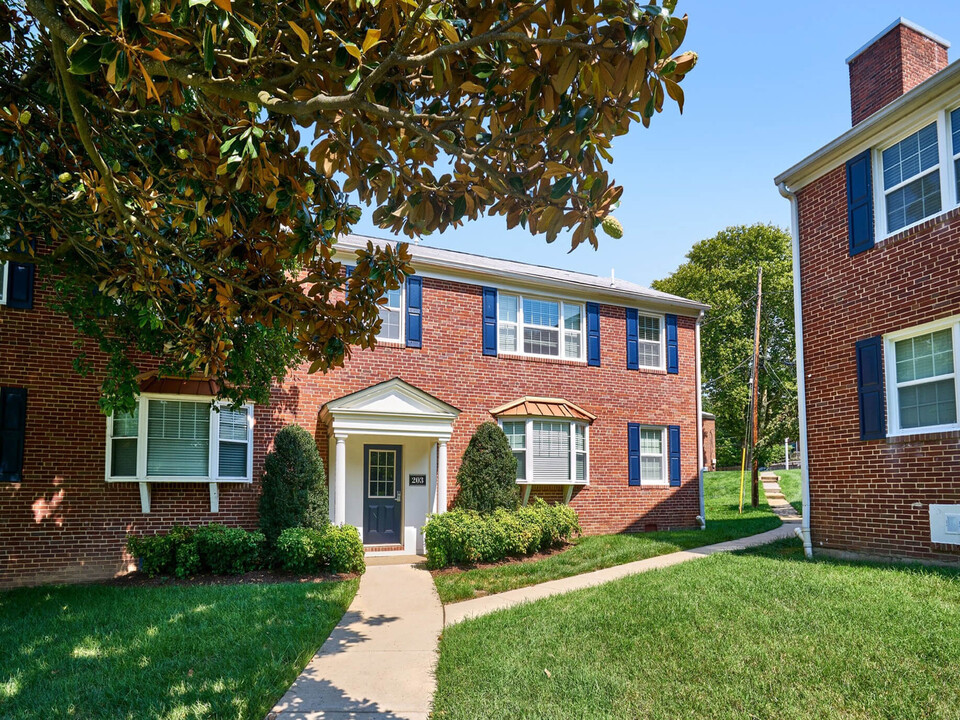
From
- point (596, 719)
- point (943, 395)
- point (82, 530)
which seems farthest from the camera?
point (82, 530)

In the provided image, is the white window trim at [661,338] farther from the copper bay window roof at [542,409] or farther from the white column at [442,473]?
the white column at [442,473]

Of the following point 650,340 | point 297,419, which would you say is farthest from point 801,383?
point 297,419

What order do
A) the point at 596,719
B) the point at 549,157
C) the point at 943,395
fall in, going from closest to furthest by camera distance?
the point at 549,157, the point at 596,719, the point at 943,395

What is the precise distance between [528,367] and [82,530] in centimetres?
881

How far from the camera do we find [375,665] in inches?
255

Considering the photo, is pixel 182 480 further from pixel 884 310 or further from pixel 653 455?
pixel 884 310

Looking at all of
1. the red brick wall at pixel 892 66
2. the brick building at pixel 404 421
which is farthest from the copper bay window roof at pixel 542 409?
the red brick wall at pixel 892 66

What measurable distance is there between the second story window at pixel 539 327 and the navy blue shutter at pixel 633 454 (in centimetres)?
213

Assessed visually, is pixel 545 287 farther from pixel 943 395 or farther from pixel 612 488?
pixel 943 395

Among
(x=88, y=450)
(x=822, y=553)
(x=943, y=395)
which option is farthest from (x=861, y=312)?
(x=88, y=450)

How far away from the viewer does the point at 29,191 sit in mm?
5887

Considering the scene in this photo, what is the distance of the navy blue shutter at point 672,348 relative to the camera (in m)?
17.1

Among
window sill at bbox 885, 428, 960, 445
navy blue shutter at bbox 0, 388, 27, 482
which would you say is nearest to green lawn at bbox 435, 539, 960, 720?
window sill at bbox 885, 428, 960, 445

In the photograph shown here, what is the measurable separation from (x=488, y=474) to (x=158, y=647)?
732cm
